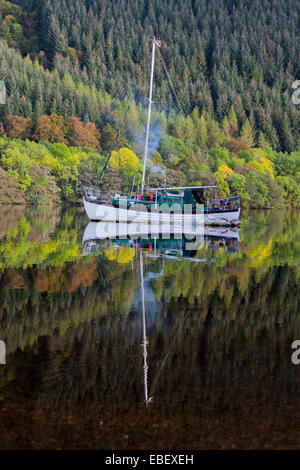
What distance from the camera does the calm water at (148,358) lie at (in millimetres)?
7926

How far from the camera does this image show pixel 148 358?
35.3 ft

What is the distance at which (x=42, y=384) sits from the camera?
926cm

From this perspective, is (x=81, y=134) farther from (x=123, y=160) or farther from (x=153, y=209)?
(x=153, y=209)

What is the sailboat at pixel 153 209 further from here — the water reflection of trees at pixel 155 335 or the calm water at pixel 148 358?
the water reflection of trees at pixel 155 335

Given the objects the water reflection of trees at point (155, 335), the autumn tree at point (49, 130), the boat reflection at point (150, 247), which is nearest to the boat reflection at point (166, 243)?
the boat reflection at point (150, 247)

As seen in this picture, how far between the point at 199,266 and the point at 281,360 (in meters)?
11.9

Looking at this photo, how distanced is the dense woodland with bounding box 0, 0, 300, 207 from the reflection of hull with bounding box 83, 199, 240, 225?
44575 mm

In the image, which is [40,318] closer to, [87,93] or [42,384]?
[42,384]

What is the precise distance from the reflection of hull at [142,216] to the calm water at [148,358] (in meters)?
24.9

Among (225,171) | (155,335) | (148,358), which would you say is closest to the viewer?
(148,358)

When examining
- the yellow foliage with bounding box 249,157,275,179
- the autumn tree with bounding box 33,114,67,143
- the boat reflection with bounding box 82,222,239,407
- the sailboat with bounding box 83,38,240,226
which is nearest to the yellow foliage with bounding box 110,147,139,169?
the autumn tree with bounding box 33,114,67,143

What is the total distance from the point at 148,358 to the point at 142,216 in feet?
118

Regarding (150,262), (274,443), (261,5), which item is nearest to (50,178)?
(150,262)

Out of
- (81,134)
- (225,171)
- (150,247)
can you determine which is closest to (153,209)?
(150,247)
